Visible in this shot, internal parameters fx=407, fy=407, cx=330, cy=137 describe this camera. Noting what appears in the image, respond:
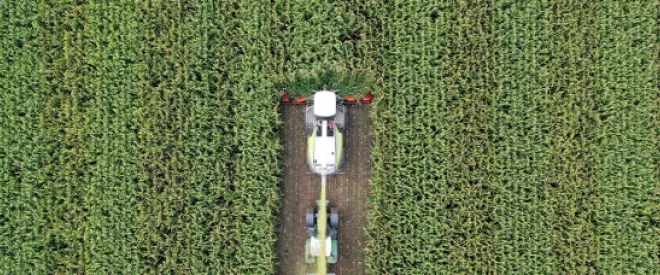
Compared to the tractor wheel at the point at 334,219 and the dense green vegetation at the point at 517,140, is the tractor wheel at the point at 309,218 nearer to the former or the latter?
the tractor wheel at the point at 334,219

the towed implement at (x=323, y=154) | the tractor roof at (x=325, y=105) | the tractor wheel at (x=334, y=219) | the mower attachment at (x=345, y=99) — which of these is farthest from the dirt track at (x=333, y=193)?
the tractor roof at (x=325, y=105)

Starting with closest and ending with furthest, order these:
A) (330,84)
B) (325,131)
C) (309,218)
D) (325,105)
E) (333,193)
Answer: (325,105) < (325,131) < (309,218) < (330,84) < (333,193)

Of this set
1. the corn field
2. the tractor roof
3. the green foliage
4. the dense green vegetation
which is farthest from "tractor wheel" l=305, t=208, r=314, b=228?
the green foliage

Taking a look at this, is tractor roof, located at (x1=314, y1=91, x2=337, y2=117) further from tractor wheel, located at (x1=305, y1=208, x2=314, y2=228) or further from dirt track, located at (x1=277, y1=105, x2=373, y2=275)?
tractor wheel, located at (x1=305, y1=208, x2=314, y2=228)

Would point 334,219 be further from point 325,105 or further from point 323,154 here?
point 325,105

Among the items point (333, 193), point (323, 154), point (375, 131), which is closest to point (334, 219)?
point (333, 193)

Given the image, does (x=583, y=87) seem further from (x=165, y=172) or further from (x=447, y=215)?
(x=165, y=172)

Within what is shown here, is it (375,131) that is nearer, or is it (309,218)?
(309,218)

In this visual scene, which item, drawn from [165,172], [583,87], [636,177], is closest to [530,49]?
[583,87]
